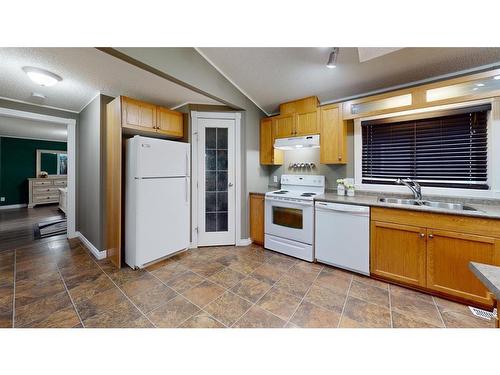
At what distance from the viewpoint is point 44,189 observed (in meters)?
6.45

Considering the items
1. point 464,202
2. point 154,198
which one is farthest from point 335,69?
point 154,198

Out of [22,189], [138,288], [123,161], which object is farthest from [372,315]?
[22,189]

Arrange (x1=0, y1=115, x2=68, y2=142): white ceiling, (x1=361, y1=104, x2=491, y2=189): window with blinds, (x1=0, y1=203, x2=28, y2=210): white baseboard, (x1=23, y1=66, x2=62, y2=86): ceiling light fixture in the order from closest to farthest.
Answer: (x1=23, y1=66, x2=62, y2=86): ceiling light fixture → (x1=361, y1=104, x2=491, y2=189): window with blinds → (x1=0, y1=115, x2=68, y2=142): white ceiling → (x1=0, y1=203, x2=28, y2=210): white baseboard

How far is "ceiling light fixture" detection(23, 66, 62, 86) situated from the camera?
78.8 inches

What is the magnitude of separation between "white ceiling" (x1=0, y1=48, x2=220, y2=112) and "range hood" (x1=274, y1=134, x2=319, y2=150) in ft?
4.03

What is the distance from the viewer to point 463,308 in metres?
1.71

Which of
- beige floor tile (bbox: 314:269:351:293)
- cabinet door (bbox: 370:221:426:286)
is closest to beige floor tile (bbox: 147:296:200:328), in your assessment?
beige floor tile (bbox: 314:269:351:293)

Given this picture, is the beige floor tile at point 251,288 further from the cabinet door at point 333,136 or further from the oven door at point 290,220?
the cabinet door at point 333,136

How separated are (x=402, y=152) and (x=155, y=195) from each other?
315 cm

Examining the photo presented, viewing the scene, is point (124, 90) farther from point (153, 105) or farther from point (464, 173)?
point (464, 173)

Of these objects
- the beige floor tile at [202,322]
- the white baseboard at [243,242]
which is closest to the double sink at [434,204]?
the white baseboard at [243,242]

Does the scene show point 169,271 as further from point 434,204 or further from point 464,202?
point 464,202

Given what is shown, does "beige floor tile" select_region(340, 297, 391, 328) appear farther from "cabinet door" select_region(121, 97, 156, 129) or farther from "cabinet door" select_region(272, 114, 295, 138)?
"cabinet door" select_region(121, 97, 156, 129)

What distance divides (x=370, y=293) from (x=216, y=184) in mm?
2361
